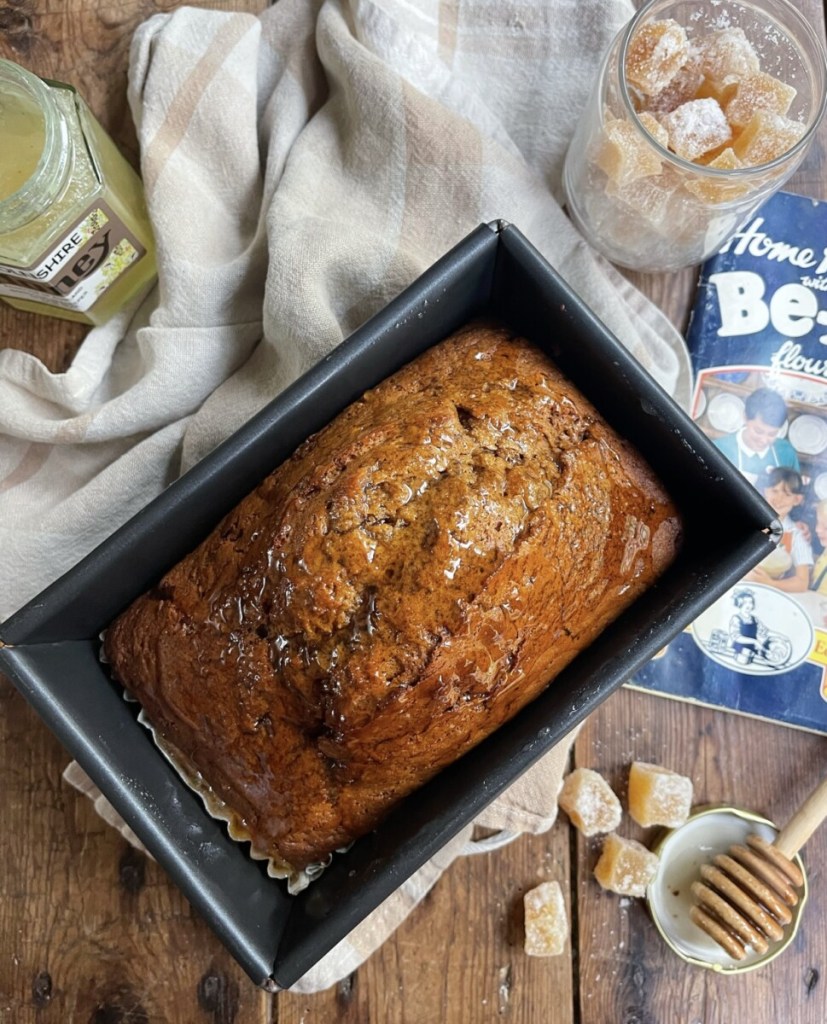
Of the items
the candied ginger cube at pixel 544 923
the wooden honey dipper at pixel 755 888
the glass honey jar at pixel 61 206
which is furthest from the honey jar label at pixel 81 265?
the wooden honey dipper at pixel 755 888

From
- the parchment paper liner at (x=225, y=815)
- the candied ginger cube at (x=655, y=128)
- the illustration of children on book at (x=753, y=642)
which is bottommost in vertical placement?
the parchment paper liner at (x=225, y=815)

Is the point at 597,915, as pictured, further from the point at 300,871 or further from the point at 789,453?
the point at 789,453

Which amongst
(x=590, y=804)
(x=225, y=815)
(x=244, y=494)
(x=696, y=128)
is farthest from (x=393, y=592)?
(x=696, y=128)

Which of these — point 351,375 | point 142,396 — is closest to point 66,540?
point 142,396

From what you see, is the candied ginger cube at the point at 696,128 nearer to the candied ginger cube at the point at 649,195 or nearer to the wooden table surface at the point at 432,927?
the candied ginger cube at the point at 649,195

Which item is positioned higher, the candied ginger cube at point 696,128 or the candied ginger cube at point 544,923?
the candied ginger cube at point 696,128

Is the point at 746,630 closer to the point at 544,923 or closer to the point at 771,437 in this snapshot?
the point at 771,437
